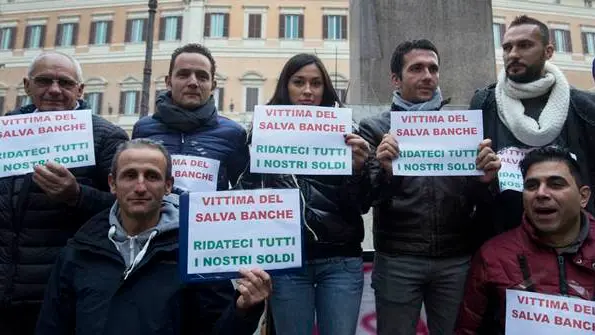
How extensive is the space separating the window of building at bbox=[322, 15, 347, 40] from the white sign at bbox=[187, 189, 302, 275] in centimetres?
3415

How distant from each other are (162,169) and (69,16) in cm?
4044

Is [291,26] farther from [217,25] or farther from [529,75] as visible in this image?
[529,75]

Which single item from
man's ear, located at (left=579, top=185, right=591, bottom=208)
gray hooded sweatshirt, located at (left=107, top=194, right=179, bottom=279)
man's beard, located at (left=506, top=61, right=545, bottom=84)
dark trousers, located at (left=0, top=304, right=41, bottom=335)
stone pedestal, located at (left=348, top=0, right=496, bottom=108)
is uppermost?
stone pedestal, located at (left=348, top=0, right=496, bottom=108)

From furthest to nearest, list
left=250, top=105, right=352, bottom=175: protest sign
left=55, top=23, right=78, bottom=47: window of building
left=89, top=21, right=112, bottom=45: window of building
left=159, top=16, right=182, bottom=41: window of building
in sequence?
left=55, top=23, right=78, bottom=47: window of building, left=89, top=21, right=112, bottom=45: window of building, left=159, top=16, right=182, bottom=41: window of building, left=250, top=105, right=352, bottom=175: protest sign

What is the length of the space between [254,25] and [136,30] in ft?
26.7

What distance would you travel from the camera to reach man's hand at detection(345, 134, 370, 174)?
260 cm

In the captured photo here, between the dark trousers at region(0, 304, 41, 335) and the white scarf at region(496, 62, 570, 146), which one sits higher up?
the white scarf at region(496, 62, 570, 146)

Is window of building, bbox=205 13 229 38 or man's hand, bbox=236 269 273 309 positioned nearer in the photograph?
man's hand, bbox=236 269 273 309

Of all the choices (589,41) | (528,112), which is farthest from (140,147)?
(589,41)

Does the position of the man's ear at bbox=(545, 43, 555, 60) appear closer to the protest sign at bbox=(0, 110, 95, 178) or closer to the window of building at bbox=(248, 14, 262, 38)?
the protest sign at bbox=(0, 110, 95, 178)

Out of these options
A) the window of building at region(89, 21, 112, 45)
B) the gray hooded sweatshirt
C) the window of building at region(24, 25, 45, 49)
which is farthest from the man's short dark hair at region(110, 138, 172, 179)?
the window of building at region(24, 25, 45, 49)

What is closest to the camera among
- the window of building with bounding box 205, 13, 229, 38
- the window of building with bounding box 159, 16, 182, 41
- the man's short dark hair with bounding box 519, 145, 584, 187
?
the man's short dark hair with bounding box 519, 145, 584, 187

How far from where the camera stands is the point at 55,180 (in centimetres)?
241

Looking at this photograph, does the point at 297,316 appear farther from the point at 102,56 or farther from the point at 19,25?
the point at 19,25
